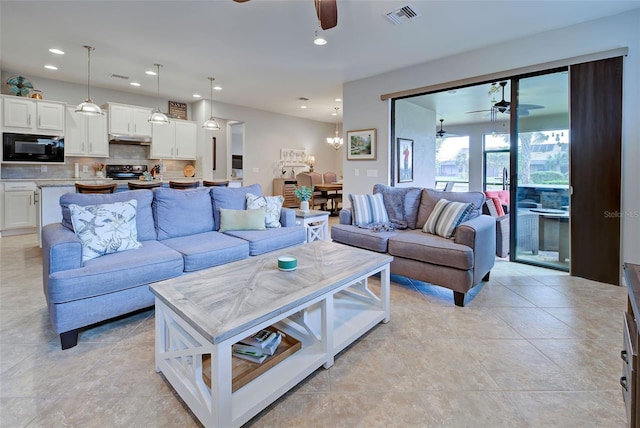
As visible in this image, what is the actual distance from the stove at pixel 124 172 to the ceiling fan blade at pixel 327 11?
5741 mm

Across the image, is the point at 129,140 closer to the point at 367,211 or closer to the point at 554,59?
the point at 367,211

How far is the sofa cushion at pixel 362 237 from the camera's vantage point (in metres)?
3.23

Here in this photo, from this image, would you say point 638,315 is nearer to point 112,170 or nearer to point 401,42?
point 401,42

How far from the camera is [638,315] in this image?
31.2 inches

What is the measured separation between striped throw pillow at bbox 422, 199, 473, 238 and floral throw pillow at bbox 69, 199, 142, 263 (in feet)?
9.28

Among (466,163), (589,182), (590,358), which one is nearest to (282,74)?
(589,182)

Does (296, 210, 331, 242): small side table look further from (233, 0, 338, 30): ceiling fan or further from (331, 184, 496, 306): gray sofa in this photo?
(233, 0, 338, 30): ceiling fan

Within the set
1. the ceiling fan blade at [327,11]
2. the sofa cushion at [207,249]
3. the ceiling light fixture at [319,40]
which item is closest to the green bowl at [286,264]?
the sofa cushion at [207,249]

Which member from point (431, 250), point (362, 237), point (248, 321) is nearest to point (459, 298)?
point (431, 250)

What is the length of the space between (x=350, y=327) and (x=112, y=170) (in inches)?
258

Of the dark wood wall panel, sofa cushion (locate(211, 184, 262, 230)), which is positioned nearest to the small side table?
sofa cushion (locate(211, 184, 262, 230))

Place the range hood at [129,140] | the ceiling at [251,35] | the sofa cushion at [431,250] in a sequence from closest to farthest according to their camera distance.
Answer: the sofa cushion at [431,250] < the ceiling at [251,35] < the range hood at [129,140]

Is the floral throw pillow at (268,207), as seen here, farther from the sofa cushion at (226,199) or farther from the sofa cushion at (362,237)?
the sofa cushion at (362,237)

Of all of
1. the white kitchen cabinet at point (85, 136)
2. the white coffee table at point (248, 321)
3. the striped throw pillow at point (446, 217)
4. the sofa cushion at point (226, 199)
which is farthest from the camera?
the white kitchen cabinet at point (85, 136)
